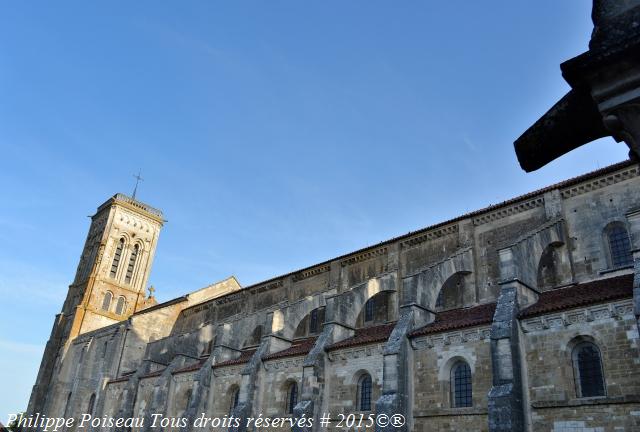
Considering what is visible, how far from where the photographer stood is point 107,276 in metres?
46.9

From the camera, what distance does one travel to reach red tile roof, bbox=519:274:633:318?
46.9ft

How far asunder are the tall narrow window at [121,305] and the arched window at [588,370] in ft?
134

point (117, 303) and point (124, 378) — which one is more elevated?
point (117, 303)

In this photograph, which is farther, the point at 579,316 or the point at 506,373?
the point at 579,316

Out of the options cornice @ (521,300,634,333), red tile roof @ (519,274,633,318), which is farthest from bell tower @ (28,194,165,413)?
cornice @ (521,300,634,333)

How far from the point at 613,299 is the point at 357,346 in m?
9.26

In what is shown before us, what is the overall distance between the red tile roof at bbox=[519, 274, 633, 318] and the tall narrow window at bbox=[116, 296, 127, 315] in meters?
39.0

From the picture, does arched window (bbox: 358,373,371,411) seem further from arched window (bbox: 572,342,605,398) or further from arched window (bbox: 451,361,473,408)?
arched window (bbox: 572,342,605,398)

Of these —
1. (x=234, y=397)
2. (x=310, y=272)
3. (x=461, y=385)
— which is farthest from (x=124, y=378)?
(x=461, y=385)

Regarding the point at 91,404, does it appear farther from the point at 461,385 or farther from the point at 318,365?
the point at 461,385

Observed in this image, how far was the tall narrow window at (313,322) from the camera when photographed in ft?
91.4

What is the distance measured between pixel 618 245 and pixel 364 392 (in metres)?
10.7

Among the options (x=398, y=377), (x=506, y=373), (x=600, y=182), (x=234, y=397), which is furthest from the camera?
(x=234, y=397)

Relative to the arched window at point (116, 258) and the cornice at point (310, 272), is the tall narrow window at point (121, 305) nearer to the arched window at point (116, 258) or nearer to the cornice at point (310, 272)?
the arched window at point (116, 258)
